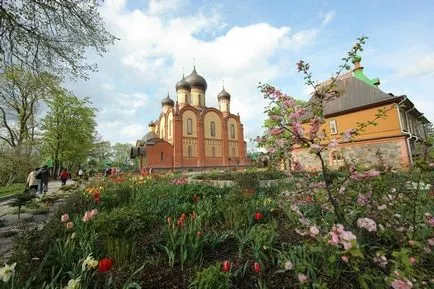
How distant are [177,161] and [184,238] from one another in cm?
3418

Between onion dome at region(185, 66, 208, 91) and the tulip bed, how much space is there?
1637 inches

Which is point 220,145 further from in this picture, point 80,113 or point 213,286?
point 213,286

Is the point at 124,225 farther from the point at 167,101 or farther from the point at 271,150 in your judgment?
the point at 167,101

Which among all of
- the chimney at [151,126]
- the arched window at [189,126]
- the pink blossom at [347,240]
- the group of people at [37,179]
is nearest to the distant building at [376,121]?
the group of people at [37,179]

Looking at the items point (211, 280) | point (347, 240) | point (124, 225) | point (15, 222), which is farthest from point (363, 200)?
point (15, 222)

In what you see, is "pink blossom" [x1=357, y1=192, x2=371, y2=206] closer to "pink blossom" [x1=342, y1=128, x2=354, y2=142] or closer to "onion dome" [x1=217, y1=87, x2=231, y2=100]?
"pink blossom" [x1=342, y1=128, x2=354, y2=142]

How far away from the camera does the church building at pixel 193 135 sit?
36906mm

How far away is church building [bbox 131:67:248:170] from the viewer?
3691 cm

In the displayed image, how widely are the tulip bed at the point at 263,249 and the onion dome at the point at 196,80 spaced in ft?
136

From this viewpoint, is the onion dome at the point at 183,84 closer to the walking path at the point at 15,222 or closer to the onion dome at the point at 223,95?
the onion dome at the point at 223,95

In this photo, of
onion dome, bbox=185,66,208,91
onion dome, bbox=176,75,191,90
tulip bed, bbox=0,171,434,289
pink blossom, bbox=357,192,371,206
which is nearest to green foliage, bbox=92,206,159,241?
tulip bed, bbox=0,171,434,289

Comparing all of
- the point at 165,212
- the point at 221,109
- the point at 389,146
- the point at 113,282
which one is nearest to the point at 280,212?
the point at 165,212

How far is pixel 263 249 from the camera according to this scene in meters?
3.36

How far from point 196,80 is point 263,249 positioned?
1705 inches
